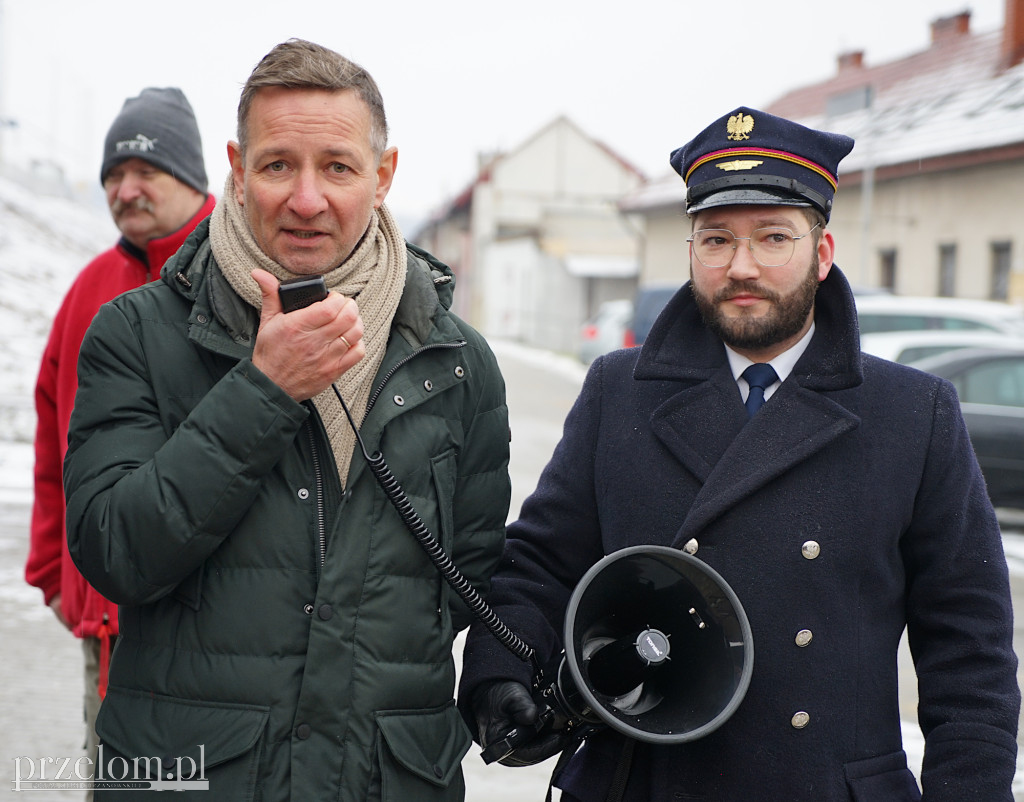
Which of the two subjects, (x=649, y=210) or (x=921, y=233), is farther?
(x=649, y=210)

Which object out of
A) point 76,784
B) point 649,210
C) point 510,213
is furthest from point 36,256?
point 510,213

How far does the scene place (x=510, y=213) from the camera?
52.9m

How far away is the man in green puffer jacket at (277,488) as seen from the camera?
212cm

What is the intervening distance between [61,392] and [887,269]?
24170 millimetres

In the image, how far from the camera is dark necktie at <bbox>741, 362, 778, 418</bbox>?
2.69 meters

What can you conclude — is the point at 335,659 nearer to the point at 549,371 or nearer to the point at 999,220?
the point at 999,220

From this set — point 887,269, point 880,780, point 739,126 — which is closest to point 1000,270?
point 887,269

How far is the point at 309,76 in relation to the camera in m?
2.32

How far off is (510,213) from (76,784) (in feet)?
162

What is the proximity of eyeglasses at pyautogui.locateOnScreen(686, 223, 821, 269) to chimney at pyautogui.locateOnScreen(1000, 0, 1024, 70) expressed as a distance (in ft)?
81.8

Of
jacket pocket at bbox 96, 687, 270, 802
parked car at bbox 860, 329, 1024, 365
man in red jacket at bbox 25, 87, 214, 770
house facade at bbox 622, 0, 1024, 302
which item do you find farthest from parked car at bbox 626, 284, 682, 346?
jacket pocket at bbox 96, 687, 270, 802

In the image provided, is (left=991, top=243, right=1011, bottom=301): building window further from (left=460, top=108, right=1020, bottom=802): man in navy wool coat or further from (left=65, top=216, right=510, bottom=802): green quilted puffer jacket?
(left=65, top=216, right=510, bottom=802): green quilted puffer jacket

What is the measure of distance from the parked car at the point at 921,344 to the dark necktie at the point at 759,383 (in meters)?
8.71

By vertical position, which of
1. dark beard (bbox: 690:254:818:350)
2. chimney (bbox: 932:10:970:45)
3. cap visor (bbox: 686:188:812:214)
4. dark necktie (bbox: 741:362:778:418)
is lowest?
dark necktie (bbox: 741:362:778:418)
